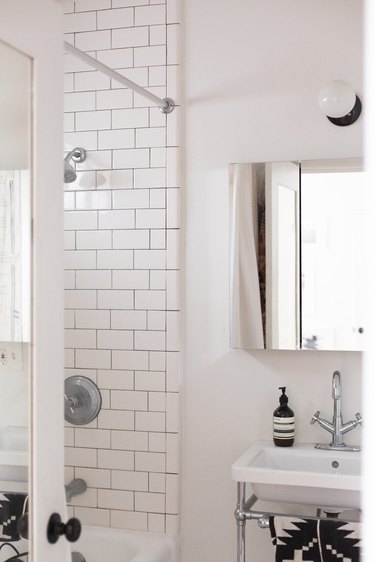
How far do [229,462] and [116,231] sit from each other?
107cm

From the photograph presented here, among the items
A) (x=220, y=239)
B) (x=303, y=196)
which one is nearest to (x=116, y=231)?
(x=220, y=239)

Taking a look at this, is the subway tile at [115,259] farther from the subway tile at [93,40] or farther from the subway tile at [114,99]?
the subway tile at [93,40]

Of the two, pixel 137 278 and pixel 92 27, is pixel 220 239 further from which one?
pixel 92 27

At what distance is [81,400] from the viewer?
3.44 m

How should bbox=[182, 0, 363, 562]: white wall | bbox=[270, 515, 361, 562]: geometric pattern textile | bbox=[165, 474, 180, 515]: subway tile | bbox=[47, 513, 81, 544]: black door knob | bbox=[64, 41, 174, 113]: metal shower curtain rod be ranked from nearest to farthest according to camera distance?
bbox=[47, 513, 81, 544]: black door knob
bbox=[64, 41, 174, 113]: metal shower curtain rod
bbox=[270, 515, 361, 562]: geometric pattern textile
bbox=[182, 0, 363, 562]: white wall
bbox=[165, 474, 180, 515]: subway tile

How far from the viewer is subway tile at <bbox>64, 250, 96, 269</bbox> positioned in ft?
11.3

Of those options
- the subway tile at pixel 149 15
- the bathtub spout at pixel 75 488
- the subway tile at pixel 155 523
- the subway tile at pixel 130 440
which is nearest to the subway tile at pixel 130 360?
the subway tile at pixel 130 440

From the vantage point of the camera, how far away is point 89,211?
3447mm

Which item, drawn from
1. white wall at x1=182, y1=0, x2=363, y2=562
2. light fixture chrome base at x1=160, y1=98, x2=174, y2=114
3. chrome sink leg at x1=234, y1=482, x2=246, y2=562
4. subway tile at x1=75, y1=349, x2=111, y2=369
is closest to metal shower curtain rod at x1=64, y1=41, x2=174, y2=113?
light fixture chrome base at x1=160, y1=98, x2=174, y2=114

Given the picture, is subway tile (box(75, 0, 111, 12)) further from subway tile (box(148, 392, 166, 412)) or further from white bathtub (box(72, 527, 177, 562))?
white bathtub (box(72, 527, 177, 562))

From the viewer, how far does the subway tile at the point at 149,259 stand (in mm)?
3348

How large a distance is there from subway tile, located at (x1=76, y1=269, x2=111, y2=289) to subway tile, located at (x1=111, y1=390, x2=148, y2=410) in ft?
1.49

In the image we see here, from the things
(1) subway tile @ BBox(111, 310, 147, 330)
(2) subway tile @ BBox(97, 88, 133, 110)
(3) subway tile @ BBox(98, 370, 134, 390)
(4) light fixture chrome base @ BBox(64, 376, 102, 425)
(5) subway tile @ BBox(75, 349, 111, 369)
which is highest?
(2) subway tile @ BBox(97, 88, 133, 110)

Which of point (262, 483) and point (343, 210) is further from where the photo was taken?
point (343, 210)
